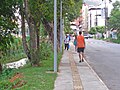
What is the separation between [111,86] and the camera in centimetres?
1301

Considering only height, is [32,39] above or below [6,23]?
below

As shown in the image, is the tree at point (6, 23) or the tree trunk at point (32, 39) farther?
the tree trunk at point (32, 39)

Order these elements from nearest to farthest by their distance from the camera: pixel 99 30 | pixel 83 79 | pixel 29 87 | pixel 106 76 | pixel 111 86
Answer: pixel 29 87
pixel 111 86
pixel 83 79
pixel 106 76
pixel 99 30

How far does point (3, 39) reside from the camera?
1758 cm

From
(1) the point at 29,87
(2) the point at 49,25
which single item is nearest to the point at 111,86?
(1) the point at 29,87

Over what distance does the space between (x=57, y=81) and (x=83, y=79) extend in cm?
121

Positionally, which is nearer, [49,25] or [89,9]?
[49,25]

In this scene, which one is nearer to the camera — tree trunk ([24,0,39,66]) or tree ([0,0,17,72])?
tree ([0,0,17,72])

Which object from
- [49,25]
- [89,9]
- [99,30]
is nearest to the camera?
[49,25]

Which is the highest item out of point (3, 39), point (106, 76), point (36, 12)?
point (36, 12)

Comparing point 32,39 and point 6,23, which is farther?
point 32,39

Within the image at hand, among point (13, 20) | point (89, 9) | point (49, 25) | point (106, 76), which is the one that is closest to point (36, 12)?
point (13, 20)

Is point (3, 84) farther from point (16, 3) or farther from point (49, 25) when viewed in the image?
point (49, 25)

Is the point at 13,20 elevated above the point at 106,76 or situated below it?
above
